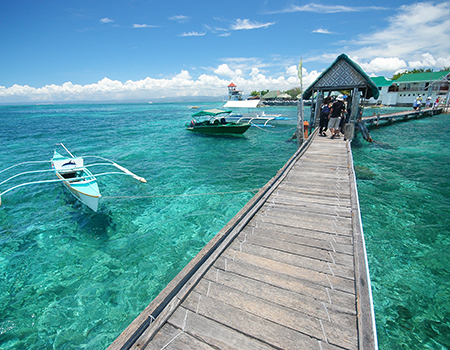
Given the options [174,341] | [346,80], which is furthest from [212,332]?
[346,80]

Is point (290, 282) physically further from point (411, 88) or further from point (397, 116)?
point (411, 88)

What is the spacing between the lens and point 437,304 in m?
4.68

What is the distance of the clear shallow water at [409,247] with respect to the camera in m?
4.25

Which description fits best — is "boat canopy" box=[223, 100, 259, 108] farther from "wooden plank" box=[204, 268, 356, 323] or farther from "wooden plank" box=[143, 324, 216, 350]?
"wooden plank" box=[143, 324, 216, 350]

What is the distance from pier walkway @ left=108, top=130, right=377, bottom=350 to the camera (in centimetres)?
232

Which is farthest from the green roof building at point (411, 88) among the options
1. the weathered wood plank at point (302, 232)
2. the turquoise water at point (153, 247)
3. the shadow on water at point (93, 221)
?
the shadow on water at point (93, 221)

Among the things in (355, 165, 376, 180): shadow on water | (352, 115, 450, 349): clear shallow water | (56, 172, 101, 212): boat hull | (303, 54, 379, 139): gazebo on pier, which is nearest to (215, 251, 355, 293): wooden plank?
(352, 115, 450, 349): clear shallow water

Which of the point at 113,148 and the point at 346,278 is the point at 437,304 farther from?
the point at 113,148

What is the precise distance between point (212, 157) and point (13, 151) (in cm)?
2083

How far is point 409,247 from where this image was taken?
6.32 meters

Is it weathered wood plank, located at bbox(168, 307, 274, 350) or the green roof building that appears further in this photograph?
the green roof building

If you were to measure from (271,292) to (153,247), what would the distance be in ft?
16.8

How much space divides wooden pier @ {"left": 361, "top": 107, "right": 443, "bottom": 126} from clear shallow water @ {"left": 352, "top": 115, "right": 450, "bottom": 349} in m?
14.2

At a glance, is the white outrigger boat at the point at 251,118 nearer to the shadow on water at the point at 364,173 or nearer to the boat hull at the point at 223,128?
the boat hull at the point at 223,128
